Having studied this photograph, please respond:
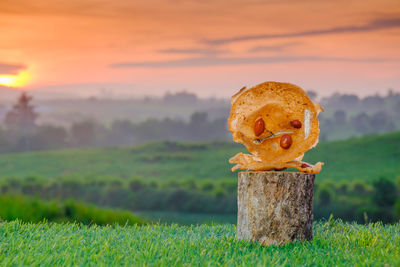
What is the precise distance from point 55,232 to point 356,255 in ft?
14.4

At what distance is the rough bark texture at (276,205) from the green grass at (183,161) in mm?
16662

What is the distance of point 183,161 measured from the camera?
30.5 m

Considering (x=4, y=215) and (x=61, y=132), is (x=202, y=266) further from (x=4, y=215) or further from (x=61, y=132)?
(x=61, y=132)

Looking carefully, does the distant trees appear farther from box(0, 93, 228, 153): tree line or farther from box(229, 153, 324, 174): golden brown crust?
box(229, 153, 324, 174): golden brown crust

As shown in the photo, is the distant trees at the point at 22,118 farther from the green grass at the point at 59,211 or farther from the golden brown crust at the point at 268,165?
the golden brown crust at the point at 268,165

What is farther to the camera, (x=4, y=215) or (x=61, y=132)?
(x=61, y=132)

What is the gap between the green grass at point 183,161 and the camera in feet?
83.3

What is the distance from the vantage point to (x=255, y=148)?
6543 mm

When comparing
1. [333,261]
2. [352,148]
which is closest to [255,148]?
[333,261]

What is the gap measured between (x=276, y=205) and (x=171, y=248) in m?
1.51

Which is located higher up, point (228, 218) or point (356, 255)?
point (356, 255)

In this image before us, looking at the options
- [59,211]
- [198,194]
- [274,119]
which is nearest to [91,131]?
[198,194]

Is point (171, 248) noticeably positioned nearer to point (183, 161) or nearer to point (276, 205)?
point (276, 205)

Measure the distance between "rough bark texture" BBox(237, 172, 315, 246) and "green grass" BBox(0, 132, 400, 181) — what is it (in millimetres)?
16662
